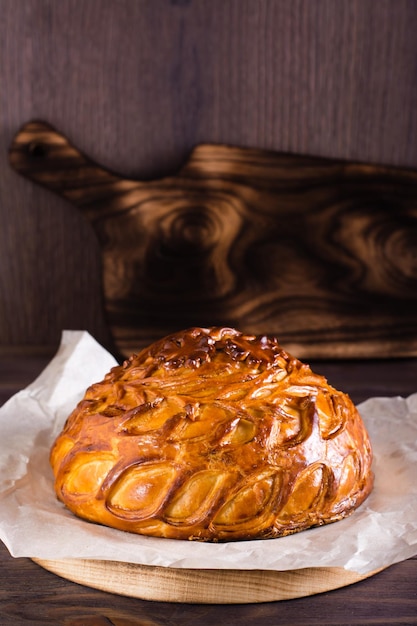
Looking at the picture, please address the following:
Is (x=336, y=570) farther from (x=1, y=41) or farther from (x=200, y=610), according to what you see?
(x=1, y=41)

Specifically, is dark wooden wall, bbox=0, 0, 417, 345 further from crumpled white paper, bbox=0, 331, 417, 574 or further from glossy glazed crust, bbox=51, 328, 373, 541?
glossy glazed crust, bbox=51, 328, 373, 541

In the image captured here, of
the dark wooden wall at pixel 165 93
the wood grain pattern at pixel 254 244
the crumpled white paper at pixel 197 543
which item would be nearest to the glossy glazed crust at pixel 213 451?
the crumpled white paper at pixel 197 543

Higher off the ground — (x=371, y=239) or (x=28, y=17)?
(x=28, y=17)

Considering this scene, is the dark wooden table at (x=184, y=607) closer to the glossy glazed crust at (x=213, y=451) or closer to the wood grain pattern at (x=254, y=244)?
the glossy glazed crust at (x=213, y=451)

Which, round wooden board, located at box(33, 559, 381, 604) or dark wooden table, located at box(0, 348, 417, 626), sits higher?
round wooden board, located at box(33, 559, 381, 604)

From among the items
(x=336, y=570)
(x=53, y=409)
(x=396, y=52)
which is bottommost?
(x=53, y=409)

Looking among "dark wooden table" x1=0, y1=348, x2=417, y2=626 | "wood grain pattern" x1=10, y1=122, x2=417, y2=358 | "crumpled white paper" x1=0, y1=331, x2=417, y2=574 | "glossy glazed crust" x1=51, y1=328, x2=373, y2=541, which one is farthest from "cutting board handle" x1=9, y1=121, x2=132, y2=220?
"dark wooden table" x1=0, y1=348, x2=417, y2=626

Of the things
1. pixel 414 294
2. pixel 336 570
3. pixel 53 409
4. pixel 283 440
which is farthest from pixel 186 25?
pixel 336 570
